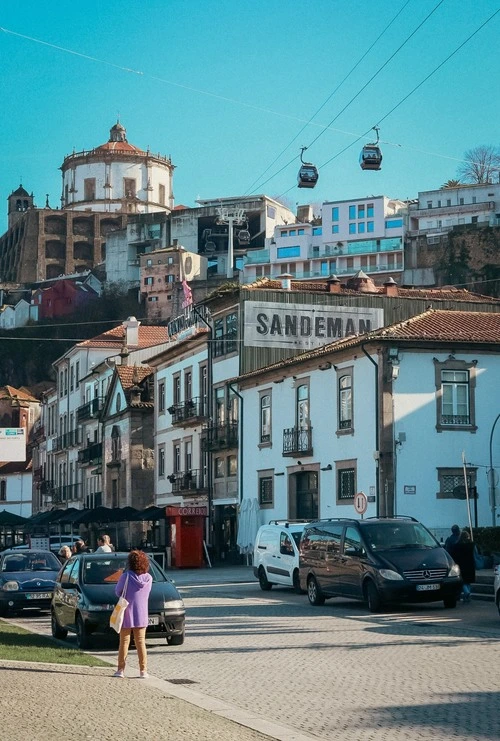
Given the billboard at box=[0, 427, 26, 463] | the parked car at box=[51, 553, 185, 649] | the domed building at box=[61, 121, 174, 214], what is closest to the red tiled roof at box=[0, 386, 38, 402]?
the domed building at box=[61, 121, 174, 214]

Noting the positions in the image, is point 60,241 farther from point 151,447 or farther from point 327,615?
point 327,615

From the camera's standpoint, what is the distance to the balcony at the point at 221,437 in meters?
49.6

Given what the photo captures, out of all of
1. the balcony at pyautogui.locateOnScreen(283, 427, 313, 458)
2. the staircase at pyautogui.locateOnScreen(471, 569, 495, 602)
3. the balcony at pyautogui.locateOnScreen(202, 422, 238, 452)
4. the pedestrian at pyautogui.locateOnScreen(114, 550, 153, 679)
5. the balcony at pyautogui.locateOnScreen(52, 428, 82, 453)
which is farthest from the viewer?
the balcony at pyautogui.locateOnScreen(52, 428, 82, 453)

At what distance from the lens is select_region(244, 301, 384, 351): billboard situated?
1249 inches

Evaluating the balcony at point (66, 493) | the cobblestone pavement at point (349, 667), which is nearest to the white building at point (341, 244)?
the balcony at point (66, 493)

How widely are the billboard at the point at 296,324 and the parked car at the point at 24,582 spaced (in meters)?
8.38

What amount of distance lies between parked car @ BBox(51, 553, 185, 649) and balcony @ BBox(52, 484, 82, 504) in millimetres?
58310

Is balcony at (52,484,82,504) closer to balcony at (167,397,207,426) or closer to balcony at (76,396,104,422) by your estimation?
balcony at (76,396,104,422)

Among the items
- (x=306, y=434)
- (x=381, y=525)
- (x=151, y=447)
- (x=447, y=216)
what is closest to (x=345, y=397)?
(x=306, y=434)

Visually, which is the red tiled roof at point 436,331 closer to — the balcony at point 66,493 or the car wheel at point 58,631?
the car wheel at point 58,631

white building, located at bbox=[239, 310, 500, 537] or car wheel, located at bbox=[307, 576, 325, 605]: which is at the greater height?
white building, located at bbox=[239, 310, 500, 537]

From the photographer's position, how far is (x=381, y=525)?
24.4 metres

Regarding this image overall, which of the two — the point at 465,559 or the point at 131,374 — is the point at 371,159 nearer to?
the point at 465,559

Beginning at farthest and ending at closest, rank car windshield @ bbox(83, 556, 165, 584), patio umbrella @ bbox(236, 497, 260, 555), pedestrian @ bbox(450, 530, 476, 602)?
1. patio umbrella @ bbox(236, 497, 260, 555)
2. pedestrian @ bbox(450, 530, 476, 602)
3. car windshield @ bbox(83, 556, 165, 584)
